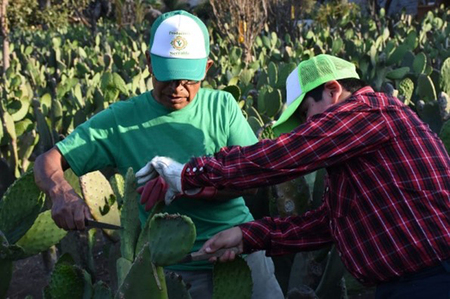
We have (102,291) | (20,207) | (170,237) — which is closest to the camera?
(170,237)

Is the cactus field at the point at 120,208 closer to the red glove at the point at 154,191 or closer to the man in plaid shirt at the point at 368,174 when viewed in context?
the red glove at the point at 154,191

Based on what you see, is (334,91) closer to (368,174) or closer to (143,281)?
(368,174)

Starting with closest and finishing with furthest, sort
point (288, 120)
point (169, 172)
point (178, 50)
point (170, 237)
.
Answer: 1. point (170, 237)
2. point (169, 172)
3. point (288, 120)
4. point (178, 50)

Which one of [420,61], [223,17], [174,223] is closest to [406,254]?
[174,223]

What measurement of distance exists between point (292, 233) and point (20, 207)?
1.04 m

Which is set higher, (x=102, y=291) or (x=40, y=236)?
(x=102, y=291)

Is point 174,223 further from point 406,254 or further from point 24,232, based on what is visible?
point 24,232

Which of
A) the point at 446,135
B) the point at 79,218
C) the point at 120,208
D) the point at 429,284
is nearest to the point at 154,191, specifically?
the point at 79,218

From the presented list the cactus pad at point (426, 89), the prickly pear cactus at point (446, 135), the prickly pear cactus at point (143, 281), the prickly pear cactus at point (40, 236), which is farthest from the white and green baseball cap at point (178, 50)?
the cactus pad at point (426, 89)

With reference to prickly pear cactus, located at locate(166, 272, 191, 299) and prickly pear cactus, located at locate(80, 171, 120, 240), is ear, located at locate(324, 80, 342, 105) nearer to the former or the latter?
prickly pear cactus, located at locate(166, 272, 191, 299)

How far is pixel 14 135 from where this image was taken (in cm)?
491

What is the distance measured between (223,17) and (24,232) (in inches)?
396

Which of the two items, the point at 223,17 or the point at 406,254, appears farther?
the point at 223,17

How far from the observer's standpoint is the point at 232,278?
2.21 m
